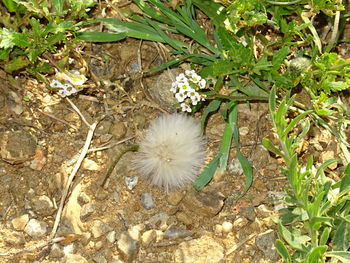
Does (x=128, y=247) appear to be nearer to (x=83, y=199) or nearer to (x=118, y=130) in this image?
(x=83, y=199)

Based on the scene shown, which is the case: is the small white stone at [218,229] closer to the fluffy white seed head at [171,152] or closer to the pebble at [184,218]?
the pebble at [184,218]

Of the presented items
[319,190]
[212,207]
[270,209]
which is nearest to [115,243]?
[212,207]

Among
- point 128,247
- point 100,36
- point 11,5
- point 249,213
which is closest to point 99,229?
point 128,247

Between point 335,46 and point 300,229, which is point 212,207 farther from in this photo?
point 335,46

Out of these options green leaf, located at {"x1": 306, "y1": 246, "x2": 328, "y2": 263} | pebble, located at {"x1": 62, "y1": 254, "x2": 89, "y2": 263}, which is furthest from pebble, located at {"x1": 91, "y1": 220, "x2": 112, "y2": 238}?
green leaf, located at {"x1": 306, "y1": 246, "x2": 328, "y2": 263}

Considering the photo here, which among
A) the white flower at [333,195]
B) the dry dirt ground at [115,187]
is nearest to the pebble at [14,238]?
the dry dirt ground at [115,187]
